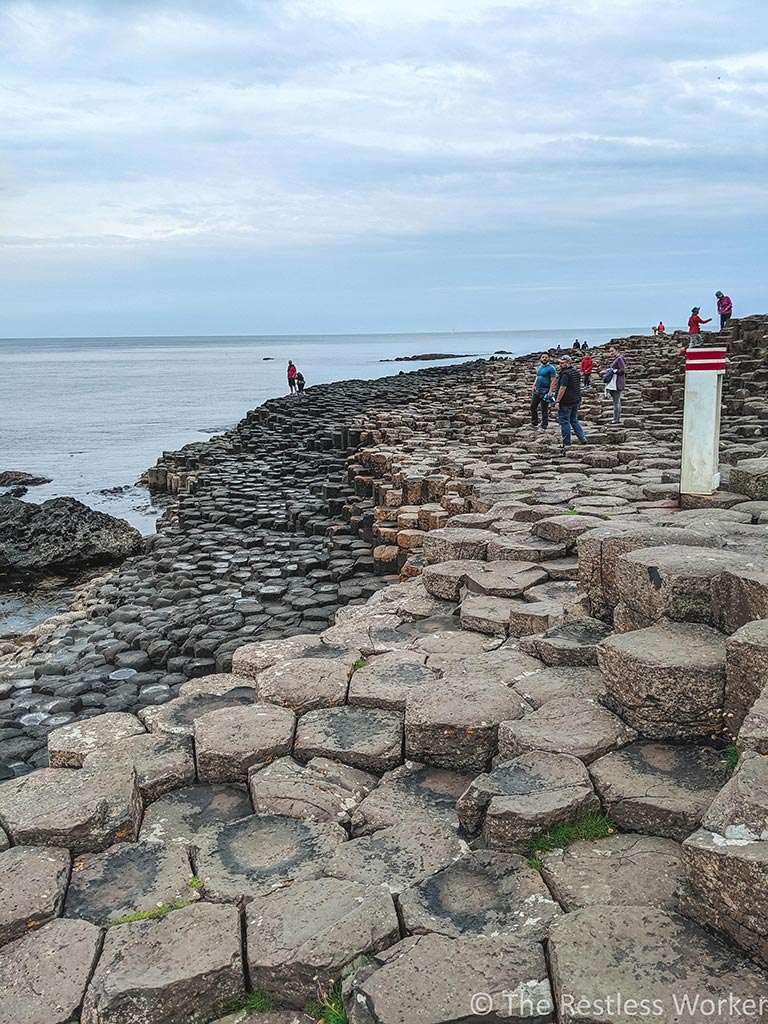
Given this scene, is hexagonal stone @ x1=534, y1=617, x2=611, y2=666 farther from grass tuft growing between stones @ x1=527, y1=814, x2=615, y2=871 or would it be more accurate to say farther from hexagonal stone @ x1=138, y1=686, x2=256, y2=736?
hexagonal stone @ x1=138, y1=686, x2=256, y2=736

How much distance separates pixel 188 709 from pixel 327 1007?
9.25ft

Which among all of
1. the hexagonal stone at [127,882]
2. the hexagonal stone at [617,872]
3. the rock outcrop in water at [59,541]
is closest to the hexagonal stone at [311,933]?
the hexagonal stone at [127,882]

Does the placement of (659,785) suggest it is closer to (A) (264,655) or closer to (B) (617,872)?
(B) (617,872)

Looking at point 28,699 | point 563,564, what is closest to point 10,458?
point 28,699

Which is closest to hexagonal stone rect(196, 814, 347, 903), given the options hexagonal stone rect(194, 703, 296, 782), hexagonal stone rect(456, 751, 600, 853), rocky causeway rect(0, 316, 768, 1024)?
rocky causeway rect(0, 316, 768, 1024)

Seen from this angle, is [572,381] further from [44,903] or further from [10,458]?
[10,458]

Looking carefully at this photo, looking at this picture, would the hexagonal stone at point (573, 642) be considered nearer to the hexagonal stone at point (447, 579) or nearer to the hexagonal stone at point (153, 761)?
the hexagonal stone at point (447, 579)

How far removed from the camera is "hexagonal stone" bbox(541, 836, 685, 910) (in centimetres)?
302

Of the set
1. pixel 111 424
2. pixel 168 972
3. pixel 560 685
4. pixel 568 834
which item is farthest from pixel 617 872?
pixel 111 424

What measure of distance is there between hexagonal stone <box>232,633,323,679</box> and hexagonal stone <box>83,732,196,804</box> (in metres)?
1.25

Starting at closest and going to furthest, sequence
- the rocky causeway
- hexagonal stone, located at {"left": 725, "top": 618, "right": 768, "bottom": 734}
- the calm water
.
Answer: the rocky causeway → hexagonal stone, located at {"left": 725, "top": 618, "right": 768, "bottom": 734} → the calm water

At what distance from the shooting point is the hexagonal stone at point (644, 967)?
2467 mm

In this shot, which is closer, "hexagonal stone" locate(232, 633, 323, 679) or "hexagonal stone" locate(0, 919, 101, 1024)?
"hexagonal stone" locate(0, 919, 101, 1024)

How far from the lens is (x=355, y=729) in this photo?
4.65 metres
